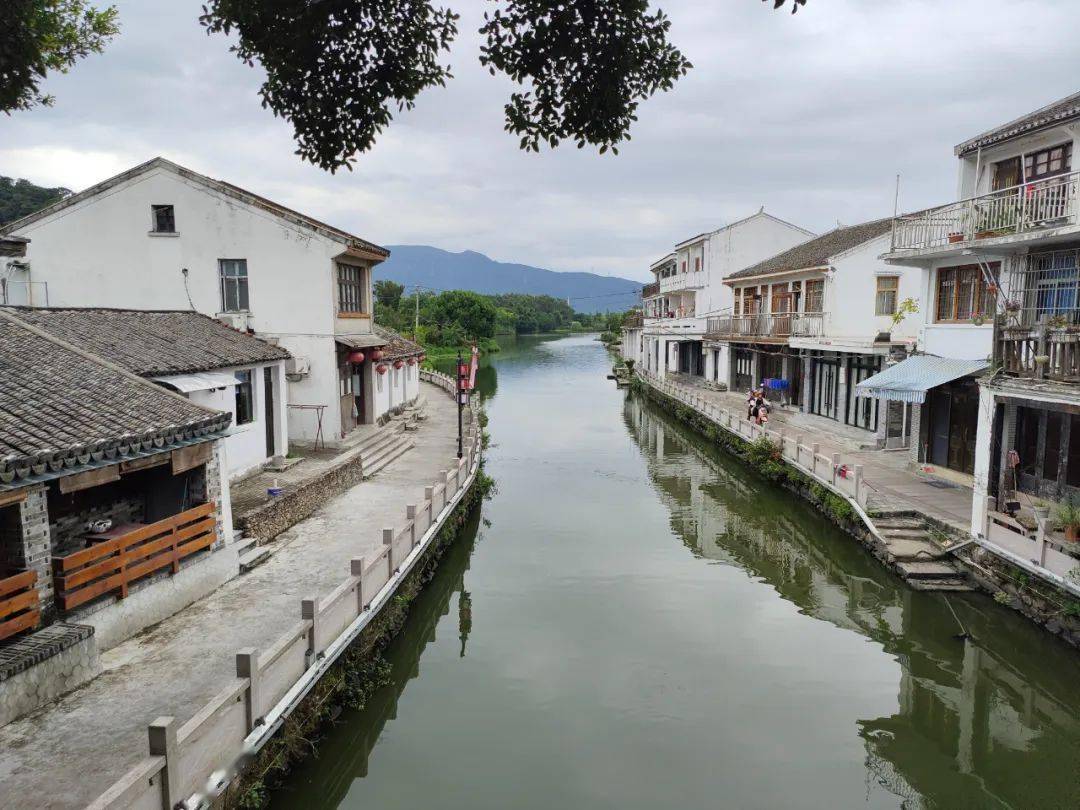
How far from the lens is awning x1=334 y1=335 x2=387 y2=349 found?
62.4ft

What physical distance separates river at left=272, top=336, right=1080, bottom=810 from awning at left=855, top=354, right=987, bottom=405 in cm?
355

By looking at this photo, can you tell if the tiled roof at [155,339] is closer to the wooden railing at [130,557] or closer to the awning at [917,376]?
the wooden railing at [130,557]

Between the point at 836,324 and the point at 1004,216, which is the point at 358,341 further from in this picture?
the point at 836,324

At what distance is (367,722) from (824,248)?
89.6 ft

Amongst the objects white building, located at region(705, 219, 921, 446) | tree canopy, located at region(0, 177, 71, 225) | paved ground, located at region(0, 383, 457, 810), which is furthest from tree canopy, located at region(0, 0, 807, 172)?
tree canopy, located at region(0, 177, 71, 225)

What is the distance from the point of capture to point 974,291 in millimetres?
16547

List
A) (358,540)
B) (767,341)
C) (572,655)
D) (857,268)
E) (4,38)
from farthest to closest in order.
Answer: (767,341) → (857,268) → (358,540) → (572,655) → (4,38)

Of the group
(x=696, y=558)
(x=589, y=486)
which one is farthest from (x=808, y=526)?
(x=589, y=486)

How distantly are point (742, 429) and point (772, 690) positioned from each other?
1505cm

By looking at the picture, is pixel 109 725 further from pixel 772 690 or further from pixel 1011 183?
pixel 1011 183

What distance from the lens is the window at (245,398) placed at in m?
15.2

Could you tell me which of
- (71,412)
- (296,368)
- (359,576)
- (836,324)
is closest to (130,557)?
(71,412)

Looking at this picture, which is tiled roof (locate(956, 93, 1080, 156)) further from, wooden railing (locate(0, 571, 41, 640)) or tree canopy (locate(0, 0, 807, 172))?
wooden railing (locate(0, 571, 41, 640))

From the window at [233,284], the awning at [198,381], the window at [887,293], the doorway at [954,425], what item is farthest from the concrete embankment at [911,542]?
the window at [233,284]
